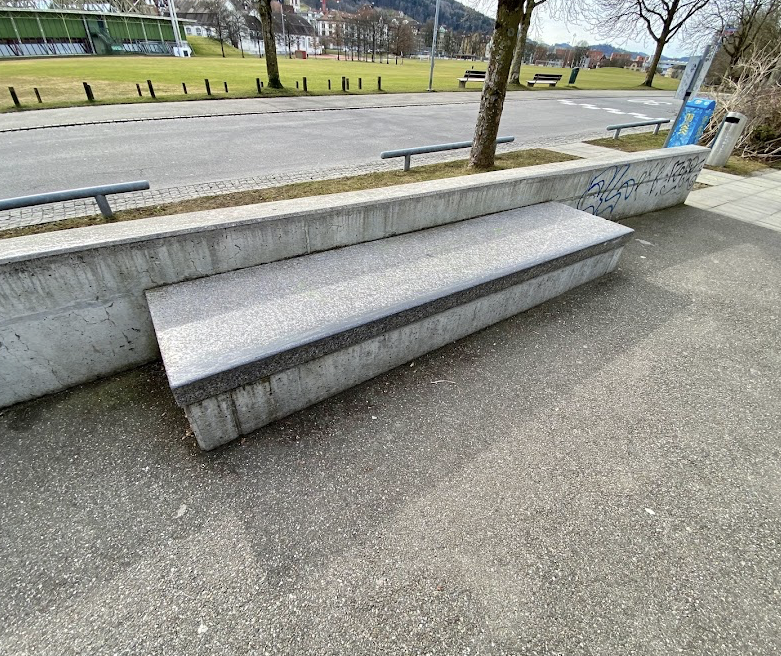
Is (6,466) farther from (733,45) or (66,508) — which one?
(733,45)

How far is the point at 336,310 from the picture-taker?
3.17 meters

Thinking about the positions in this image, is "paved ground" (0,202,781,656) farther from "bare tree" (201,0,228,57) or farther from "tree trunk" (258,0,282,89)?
"bare tree" (201,0,228,57)

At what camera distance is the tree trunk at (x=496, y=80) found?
6.05 meters

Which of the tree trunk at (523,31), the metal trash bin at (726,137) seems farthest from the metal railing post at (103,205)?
the tree trunk at (523,31)

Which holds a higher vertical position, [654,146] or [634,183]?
[634,183]

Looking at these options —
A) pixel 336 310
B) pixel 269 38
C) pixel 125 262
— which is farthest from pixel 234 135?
pixel 269 38

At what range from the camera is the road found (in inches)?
315

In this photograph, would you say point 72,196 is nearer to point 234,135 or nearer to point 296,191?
point 296,191

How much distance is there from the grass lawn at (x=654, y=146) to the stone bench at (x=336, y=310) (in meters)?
8.01

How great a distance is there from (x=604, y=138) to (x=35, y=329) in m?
14.1

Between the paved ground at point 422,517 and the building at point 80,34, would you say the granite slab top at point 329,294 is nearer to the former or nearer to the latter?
the paved ground at point 422,517

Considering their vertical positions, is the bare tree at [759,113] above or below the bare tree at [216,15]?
below

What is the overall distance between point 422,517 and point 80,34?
59231mm

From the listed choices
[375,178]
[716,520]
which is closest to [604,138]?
[375,178]
